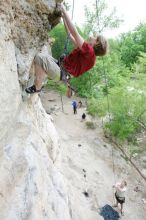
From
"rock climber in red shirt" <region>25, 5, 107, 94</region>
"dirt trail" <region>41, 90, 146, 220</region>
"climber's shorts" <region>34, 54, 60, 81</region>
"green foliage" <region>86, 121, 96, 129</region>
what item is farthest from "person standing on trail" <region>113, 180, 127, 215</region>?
"green foliage" <region>86, 121, 96, 129</region>

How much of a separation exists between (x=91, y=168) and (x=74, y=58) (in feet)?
44.8

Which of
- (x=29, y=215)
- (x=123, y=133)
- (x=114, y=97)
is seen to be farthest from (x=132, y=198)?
(x=29, y=215)

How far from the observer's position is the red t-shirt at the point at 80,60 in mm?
6469

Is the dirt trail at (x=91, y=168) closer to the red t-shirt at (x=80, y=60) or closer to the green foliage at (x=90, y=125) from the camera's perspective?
the green foliage at (x=90, y=125)

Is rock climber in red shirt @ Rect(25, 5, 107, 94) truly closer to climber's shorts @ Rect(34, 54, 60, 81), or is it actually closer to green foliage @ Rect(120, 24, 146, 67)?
climber's shorts @ Rect(34, 54, 60, 81)

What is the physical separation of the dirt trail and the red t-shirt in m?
7.95

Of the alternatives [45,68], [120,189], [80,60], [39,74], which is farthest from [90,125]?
[80,60]

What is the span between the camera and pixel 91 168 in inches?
782

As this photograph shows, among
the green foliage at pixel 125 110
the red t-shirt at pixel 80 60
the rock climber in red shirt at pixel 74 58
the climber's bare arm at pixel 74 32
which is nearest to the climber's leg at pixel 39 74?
the rock climber in red shirt at pixel 74 58

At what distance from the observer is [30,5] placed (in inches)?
294

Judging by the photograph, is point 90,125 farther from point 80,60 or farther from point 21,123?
point 80,60

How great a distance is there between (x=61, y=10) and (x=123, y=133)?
16504 millimetres

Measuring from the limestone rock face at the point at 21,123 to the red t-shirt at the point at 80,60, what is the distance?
3.65 ft

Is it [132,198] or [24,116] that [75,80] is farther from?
[24,116]
